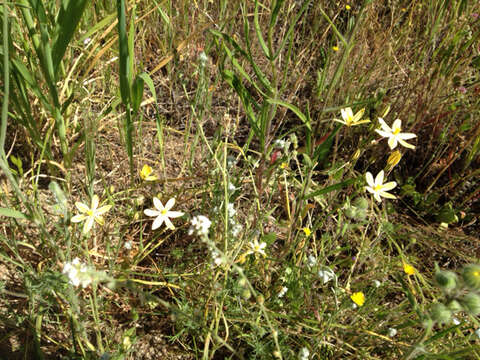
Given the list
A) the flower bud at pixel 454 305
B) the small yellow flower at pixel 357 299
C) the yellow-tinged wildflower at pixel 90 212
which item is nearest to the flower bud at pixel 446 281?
the flower bud at pixel 454 305

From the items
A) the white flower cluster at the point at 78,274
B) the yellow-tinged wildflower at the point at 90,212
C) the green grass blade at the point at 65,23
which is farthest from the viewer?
the yellow-tinged wildflower at the point at 90,212

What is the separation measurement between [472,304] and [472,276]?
0.06m

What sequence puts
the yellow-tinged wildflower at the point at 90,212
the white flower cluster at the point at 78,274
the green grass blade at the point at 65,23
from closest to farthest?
the white flower cluster at the point at 78,274, the green grass blade at the point at 65,23, the yellow-tinged wildflower at the point at 90,212

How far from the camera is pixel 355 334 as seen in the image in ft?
3.96

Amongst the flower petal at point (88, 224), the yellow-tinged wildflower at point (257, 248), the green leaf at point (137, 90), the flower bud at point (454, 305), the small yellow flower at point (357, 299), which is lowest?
the small yellow flower at point (357, 299)

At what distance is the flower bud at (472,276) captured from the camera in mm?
776

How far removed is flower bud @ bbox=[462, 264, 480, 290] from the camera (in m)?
0.78

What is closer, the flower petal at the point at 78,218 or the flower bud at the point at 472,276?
the flower bud at the point at 472,276

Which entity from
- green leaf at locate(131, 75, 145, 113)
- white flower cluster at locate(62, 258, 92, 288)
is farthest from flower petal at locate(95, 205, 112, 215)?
white flower cluster at locate(62, 258, 92, 288)

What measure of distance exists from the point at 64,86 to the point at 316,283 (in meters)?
1.20

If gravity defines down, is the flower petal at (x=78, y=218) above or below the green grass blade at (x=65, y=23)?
below

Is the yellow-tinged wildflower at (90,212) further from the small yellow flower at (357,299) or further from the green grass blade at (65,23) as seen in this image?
the small yellow flower at (357,299)

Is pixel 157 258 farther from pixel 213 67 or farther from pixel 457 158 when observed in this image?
pixel 457 158

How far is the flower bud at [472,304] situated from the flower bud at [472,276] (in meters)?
0.02
